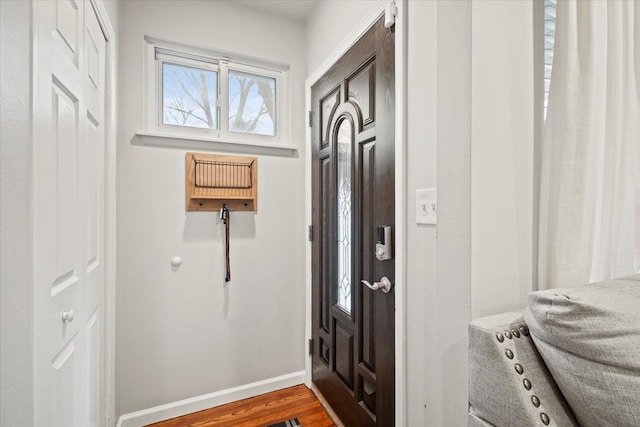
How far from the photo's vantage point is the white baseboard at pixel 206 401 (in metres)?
1.76

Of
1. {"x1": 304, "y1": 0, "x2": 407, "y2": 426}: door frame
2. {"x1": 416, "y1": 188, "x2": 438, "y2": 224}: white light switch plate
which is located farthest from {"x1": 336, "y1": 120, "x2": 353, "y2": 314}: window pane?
{"x1": 416, "y1": 188, "x2": 438, "y2": 224}: white light switch plate

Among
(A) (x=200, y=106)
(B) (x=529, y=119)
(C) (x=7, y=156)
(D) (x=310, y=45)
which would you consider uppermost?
(D) (x=310, y=45)

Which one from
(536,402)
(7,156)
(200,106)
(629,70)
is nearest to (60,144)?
(7,156)

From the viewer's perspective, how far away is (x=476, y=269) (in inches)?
33.8

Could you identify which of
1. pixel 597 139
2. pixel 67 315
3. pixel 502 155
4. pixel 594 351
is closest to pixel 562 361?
pixel 594 351

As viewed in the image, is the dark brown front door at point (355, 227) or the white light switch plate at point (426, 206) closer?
the white light switch plate at point (426, 206)

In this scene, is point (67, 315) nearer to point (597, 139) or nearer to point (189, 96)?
point (189, 96)

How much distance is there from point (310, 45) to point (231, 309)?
1.99m

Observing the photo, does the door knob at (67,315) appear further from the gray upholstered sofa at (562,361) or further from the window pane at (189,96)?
the window pane at (189,96)

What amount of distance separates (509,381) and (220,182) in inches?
71.1

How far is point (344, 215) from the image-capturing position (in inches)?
67.4

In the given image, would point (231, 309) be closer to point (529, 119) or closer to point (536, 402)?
point (536, 402)

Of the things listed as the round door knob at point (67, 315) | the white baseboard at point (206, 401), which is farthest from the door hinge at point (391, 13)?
the white baseboard at point (206, 401)

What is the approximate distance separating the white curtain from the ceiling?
5.47 ft
